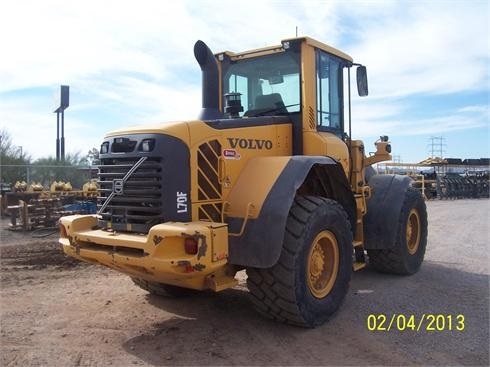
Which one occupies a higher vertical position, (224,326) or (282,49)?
(282,49)

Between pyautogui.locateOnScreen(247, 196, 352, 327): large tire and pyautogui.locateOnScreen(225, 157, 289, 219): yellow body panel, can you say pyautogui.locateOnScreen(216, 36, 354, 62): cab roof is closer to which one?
pyautogui.locateOnScreen(225, 157, 289, 219): yellow body panel

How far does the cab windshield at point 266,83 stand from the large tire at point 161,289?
2.24m

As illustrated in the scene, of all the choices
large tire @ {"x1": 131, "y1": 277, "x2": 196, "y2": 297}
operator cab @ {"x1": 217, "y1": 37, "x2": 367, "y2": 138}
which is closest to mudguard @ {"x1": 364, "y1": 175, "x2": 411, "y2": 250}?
operator cab @ {"x1": 217, "y1": 37, "x2": 367, "y2": 138}

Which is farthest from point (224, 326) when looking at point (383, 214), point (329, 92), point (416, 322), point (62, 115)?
A: point (62, 115)

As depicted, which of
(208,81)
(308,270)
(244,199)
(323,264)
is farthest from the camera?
(208,81)

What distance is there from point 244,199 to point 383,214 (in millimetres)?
2715

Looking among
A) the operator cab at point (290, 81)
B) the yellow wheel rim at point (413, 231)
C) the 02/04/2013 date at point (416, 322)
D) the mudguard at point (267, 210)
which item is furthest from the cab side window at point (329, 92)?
the 02/04/2013 date at point (416, 322)

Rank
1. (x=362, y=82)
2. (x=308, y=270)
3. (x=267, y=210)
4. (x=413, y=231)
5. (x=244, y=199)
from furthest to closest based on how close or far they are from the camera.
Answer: (x=413, y=231) → (x=362, y=82) → (x=308, y=270) → (x=244, y=199) → (x=267, y=210)

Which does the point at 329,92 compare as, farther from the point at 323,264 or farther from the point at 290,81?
the point at 323,264

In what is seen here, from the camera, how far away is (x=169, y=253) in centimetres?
396

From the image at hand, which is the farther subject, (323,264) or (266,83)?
(266,83)

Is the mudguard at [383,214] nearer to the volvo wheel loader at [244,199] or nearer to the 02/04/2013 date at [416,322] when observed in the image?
the volvo wheel loader at [244,199]

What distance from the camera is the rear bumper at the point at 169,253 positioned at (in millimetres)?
3895

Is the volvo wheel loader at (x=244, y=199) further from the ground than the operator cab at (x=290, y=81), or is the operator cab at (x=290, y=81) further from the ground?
the operator cab at (x=290, y=81)
